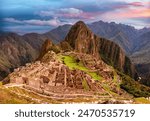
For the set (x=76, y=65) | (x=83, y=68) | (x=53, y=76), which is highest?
(x=53, y=76)

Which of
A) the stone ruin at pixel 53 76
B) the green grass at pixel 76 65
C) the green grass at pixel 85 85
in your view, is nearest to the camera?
the stone ruin at pixel 53 76

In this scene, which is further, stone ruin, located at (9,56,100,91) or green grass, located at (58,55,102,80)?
green grass, located at (58,55,102,80)

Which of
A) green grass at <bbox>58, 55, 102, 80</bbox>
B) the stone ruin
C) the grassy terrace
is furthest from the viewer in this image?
green grass at <bbox>58, 55, 102, 80</bbox>

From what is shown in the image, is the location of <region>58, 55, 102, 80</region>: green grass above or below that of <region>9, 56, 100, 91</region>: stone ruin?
below

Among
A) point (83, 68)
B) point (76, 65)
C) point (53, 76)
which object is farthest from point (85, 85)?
point (76, 65)

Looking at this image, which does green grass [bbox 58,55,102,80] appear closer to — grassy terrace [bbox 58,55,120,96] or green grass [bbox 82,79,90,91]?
grassy terrace [bbox 58,55,120,96]

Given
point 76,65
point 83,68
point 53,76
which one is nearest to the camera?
point 53,76

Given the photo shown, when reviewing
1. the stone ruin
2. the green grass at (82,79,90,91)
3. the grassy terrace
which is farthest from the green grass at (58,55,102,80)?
the green grass at (82,79,90,91)

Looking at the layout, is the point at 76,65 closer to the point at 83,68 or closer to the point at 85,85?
the point at 83,68

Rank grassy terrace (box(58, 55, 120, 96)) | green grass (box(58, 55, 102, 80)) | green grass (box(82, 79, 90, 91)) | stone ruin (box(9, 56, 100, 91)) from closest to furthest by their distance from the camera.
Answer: stone ruin (box(9, 56, 100, 91)) → green grass (box(82, 79, 90, 91)) → grassy terrace (box(58, 55, 120, 96)) → green grass (box(58, 55, 102, 80))

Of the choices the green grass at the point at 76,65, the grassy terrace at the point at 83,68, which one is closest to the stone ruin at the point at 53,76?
the grassy terrace at the point at 83,68

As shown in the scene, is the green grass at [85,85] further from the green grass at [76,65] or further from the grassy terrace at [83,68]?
the green grass at [76,65]

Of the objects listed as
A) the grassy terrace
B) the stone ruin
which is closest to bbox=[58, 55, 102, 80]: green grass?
the grassy terrace
